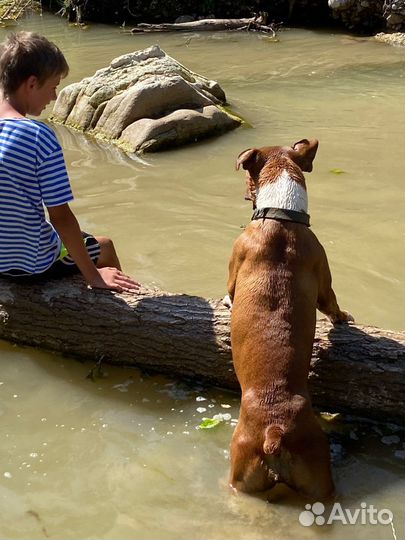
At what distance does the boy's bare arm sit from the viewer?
13.4ft

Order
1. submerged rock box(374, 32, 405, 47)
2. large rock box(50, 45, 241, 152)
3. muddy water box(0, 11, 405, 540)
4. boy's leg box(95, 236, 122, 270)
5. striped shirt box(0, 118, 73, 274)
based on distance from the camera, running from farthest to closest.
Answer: submerged rock box(374, 32, 405, 47), large rock box(50, 45, 241, 152), boy's leg box(95, 236, 122, 270), striped shirt box(0, 118, 73, 274), muddy water box(0, 11, 405, 540)

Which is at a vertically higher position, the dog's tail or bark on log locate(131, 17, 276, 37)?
bark on log locate(131, 17, 276, 37)

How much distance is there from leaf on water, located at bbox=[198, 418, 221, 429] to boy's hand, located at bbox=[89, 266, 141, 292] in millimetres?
920

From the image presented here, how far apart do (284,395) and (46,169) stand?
180cm

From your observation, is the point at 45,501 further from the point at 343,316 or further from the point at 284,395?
the point at 343,316

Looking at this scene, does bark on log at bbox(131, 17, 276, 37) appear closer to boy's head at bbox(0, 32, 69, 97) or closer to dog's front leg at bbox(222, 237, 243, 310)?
boy's head at bbox(0, 32, 69, 97)

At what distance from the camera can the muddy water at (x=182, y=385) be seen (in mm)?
3268

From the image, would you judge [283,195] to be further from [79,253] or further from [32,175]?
[32,175]

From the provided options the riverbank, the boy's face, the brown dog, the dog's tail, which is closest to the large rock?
the boy's face

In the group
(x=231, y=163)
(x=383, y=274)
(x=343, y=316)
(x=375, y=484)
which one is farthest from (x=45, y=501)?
(x=231, y=163)

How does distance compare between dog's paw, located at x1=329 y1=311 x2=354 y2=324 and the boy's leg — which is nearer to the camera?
dog's paw, located at x1=329 y1=311 x2=354 y2=324

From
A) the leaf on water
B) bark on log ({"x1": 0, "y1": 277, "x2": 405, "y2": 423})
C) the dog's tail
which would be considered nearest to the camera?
the dog's tail

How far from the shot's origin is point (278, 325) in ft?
11.3

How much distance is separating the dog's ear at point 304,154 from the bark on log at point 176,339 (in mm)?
906
